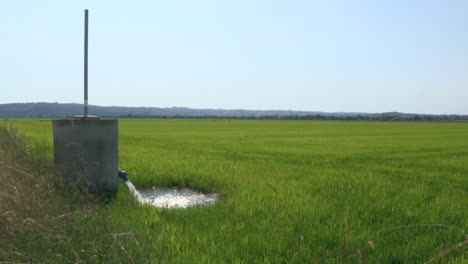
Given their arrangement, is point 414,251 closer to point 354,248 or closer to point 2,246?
point 354,248

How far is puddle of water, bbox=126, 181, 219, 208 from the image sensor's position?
6.22 meters

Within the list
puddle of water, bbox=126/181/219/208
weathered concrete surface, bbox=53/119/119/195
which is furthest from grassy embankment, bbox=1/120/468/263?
weathered concrete surface, bbox=53/119/119/195

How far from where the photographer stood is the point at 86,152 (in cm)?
567

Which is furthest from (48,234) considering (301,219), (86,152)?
(301,219)

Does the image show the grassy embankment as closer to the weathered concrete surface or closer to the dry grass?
the dry grass

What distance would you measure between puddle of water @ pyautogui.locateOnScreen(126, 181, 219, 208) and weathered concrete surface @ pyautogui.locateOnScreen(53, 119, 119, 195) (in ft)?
2.07

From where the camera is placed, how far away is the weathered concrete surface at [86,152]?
562 cm

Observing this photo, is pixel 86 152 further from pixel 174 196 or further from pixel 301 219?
pixel 301 219

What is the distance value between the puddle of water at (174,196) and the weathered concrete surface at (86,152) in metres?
0.63

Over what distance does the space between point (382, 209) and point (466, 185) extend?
12.7 feet

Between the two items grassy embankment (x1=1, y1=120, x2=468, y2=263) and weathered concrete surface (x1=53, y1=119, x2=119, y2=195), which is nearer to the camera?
grassy embankment (x1=1, y1=120, x2=468, y2=263)

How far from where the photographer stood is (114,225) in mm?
3961

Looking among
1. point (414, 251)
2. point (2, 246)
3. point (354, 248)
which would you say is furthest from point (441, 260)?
point (2, 246)

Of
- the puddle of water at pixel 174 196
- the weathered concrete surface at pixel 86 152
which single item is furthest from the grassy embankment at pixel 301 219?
the weathered concrete surface at pixel 86 152
